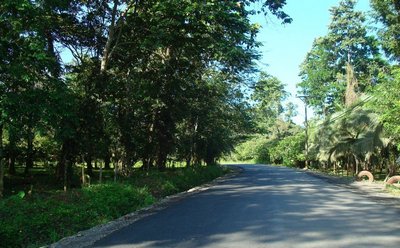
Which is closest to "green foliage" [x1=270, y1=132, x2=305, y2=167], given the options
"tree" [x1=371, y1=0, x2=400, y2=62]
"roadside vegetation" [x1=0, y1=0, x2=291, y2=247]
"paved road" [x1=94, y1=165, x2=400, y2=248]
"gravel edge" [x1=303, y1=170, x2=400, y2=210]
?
"tree" [x1=371, y1=0, x2=400, y2=62]

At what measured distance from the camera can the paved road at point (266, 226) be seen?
8430mm

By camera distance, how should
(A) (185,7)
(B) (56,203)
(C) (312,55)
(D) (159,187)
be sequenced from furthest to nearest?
1. (C) (312,55)
2. (D) (159,187)
3. (A) (185,7)
4. (B) (56,203)

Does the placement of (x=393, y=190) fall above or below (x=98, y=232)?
above

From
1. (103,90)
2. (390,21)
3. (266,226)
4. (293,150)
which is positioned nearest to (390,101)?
(390,21)

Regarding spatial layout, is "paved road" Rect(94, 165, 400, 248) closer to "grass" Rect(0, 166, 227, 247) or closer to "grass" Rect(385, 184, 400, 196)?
"grass" Rect(0, 166, 227, 247)

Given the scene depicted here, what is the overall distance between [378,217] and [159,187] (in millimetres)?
10272

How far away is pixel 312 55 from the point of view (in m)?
72.3

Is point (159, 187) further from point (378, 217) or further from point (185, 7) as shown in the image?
point (378, 217)

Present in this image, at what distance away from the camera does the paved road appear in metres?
8.43

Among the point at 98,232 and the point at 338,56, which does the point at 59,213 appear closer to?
the point at 98,232

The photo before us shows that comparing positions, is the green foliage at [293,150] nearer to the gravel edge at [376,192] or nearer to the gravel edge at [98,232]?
the gravel edge at [376,192]

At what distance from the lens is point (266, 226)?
10.1 metres

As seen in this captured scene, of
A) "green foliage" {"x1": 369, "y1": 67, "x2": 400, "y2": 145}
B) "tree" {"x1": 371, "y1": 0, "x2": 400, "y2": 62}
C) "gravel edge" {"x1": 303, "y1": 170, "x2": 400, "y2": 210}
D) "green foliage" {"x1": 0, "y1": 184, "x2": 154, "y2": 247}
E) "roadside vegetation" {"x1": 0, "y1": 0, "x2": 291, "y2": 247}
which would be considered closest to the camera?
"green foliage" {"x1": 0, "y1": 184, "x2": 154, "y2": 247}

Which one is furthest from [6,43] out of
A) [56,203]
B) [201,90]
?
[201,90]
